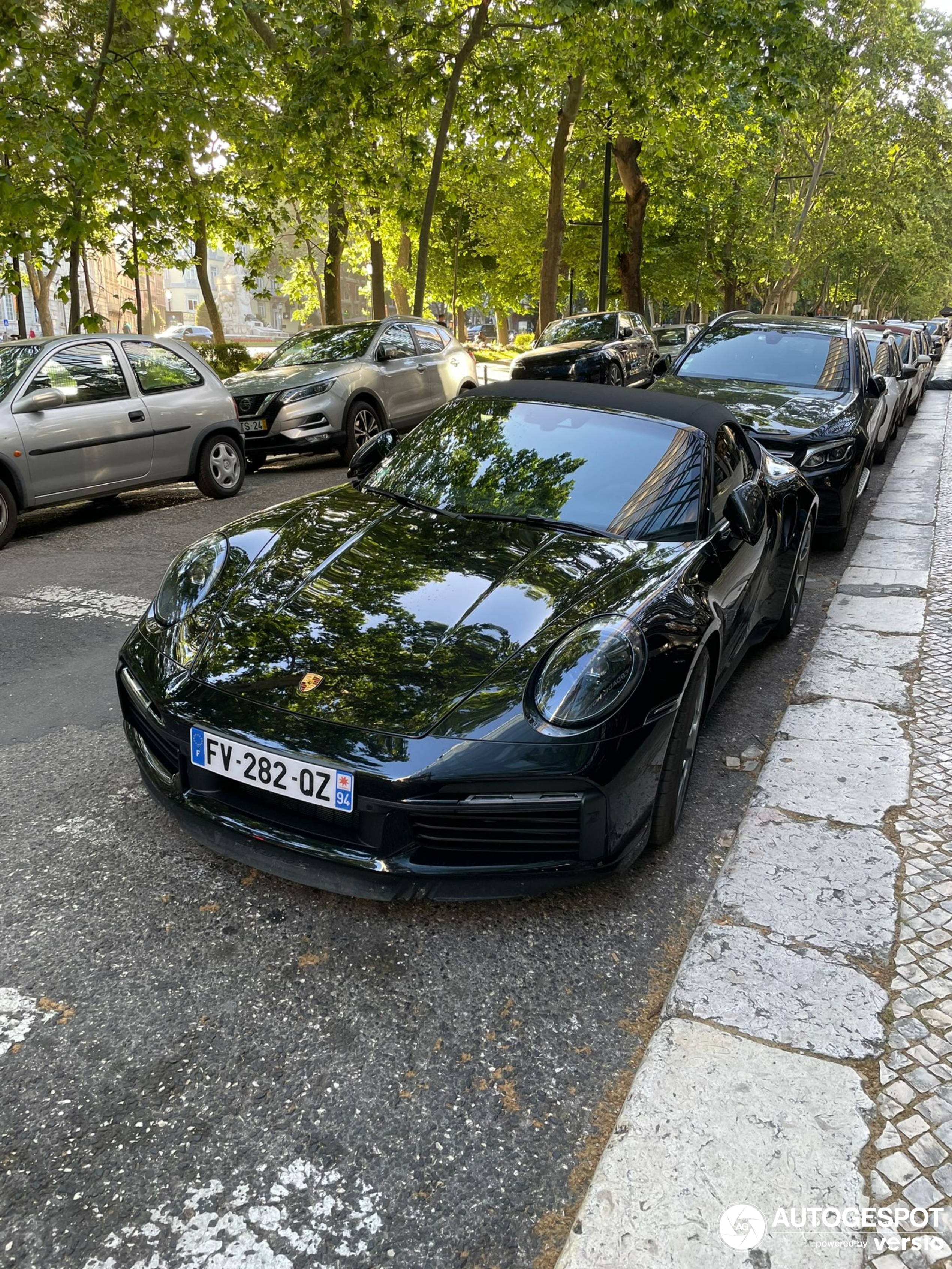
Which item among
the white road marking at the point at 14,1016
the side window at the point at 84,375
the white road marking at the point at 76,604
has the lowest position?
the white road marking at the point at 14,1016

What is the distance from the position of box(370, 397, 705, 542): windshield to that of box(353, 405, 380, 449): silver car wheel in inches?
289

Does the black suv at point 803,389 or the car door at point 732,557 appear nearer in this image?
the car door at point 732,557

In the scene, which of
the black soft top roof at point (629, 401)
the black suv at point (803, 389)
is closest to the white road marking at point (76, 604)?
the black soft top roof at point (629, 401)

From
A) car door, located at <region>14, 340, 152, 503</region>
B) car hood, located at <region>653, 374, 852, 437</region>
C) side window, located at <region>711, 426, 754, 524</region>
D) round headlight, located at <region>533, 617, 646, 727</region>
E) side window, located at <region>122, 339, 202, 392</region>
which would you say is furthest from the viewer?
side window, located at <region>122, 339, 202, 392</region>

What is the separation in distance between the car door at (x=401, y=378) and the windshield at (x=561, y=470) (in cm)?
778

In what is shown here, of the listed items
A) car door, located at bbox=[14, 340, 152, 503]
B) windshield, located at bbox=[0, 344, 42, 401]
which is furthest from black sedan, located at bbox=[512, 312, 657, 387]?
windshield, located at bbox=[0, 344, 42, 401]

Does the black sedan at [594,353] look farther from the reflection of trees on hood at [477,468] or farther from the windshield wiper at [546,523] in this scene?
the windshield wiper at [546,523]

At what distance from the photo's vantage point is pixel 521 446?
13.1ft

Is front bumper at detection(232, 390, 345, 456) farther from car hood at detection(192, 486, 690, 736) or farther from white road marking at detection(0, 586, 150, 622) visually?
car hood at detection(192, 486, 690, 736)

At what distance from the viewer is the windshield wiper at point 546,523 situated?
139 inches

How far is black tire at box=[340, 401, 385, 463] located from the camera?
36.9ft

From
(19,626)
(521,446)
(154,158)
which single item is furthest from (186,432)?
(154,158)

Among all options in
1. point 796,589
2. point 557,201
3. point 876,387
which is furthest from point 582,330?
point 796,589

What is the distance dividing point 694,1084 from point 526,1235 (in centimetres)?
55
